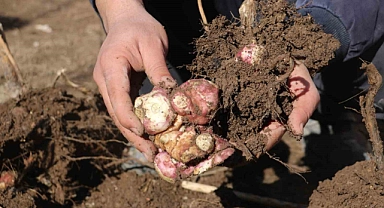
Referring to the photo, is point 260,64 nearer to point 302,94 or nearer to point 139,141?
point 302,94

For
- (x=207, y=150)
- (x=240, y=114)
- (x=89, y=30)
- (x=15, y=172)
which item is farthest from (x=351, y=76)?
(x=89, y=30)

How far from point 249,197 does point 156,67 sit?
929 millimetres

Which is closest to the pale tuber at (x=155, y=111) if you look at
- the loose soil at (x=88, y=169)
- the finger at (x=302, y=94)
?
the finger at (x=302, y=94)

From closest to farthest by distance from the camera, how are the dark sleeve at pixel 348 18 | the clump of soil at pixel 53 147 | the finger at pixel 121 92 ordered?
the finger at pixel 121 92, the dark sleeve at pixel 348 18, the clump of soil at pixel 53 147

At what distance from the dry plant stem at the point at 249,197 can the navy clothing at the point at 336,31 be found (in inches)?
21.5

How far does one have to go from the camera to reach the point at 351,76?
7.22ft

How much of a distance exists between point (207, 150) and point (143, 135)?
0.69ft

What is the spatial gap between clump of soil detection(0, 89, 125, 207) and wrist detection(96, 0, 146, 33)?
0.68m

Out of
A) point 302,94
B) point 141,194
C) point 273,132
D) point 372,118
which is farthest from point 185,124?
point 141,194

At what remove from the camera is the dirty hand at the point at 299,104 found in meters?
1.54

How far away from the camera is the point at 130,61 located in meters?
1.50

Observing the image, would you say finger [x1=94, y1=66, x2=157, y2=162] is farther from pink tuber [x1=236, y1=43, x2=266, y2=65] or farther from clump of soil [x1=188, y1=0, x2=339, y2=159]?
pink tuber [x1=236, y1=43, x2=266, y2=65]

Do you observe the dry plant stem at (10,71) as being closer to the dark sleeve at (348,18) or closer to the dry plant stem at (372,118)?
the dark sleeve at (348,18)

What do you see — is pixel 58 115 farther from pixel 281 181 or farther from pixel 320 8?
pixel 320 8
